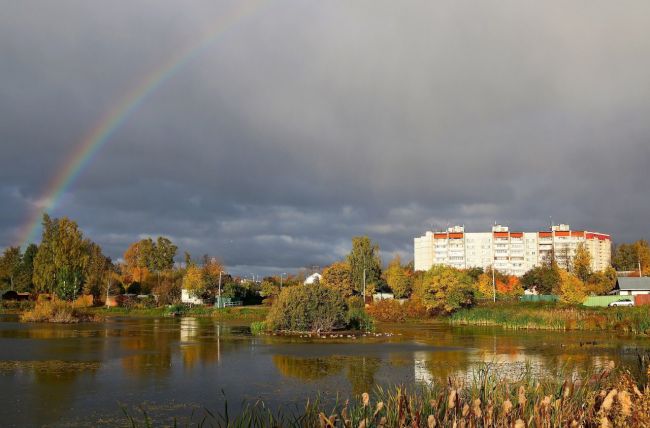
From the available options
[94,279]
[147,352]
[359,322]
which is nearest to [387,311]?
[359,322]

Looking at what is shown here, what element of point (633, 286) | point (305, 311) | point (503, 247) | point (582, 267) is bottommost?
point (305, 311)

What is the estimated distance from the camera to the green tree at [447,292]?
A: 65375 millimetres

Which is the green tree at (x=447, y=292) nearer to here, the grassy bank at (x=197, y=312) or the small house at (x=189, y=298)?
the grassy bank at (x=197, y=312)

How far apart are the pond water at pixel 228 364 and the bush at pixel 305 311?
3.45 m

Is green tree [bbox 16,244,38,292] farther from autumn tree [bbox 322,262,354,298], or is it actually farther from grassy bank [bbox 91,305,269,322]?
autumn tree [bbox 322,262,354,298]

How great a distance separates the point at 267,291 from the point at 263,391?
79.6 meters

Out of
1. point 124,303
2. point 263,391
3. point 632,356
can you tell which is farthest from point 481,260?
point 263,391

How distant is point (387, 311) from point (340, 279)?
903 inches

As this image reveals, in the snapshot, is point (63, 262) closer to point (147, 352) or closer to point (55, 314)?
point (55, 314)

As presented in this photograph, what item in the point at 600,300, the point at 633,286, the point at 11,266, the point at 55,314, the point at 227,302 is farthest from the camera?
the point at 11,266

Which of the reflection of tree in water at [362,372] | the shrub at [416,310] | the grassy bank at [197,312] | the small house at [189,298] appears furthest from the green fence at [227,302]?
the reflection of tree in water at [362,372]

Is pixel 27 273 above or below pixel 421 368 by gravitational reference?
above

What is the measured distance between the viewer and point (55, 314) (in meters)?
61.9

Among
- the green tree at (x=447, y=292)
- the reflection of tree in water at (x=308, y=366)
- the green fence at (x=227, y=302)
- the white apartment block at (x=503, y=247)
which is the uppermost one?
the white apartment block at (x=503, y=247)
